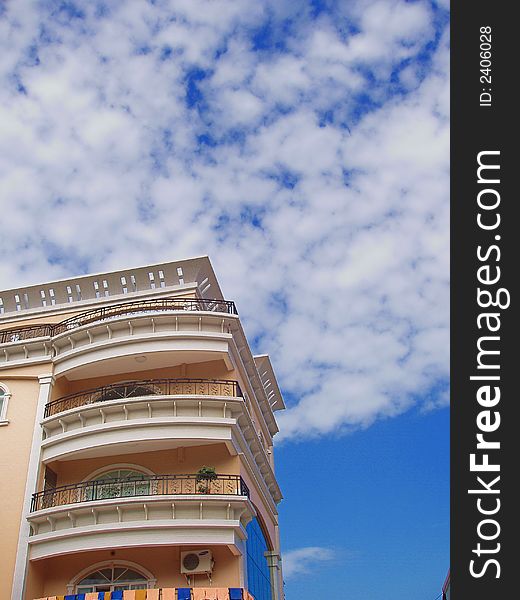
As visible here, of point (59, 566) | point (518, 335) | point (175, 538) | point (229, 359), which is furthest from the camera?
point (229, 359)

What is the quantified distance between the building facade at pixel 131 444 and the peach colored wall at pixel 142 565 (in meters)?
0.04

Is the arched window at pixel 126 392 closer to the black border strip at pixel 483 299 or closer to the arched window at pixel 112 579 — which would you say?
the arched window at pixel 112 579

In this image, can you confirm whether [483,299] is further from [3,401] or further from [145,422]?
[3,401]

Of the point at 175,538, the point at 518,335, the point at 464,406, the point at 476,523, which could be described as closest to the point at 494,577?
the point at 476,523

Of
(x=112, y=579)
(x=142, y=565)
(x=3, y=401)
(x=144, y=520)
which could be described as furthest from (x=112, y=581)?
(x=3, y=401)

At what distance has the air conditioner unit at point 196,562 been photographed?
21.6 metres

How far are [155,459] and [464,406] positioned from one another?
17081mm

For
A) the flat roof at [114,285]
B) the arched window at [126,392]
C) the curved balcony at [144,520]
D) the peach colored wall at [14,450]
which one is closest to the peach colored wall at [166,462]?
the curved balcony at [144,520]

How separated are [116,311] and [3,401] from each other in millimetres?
5176

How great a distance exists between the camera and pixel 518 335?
9023 millimetres

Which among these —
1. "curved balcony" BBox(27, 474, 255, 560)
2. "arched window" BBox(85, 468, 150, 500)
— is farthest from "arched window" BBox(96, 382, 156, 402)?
"curved balcony" BBox(27, 474, 255, 560)

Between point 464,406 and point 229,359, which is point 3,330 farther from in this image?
point 464,406

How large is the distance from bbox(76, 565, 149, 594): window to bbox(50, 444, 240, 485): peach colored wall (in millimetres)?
3259

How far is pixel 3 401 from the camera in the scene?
25.7 meters
